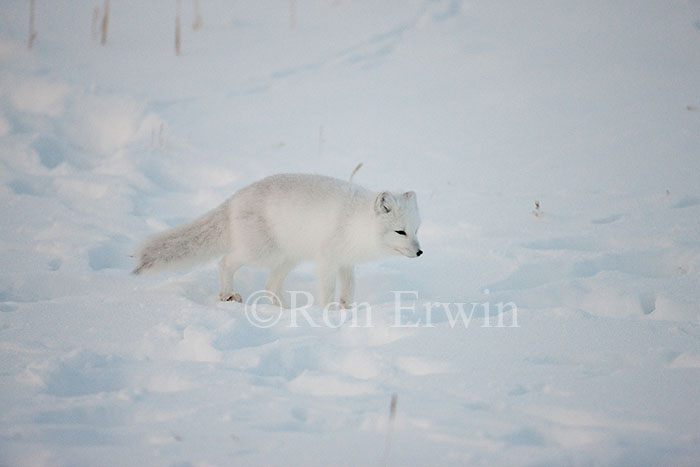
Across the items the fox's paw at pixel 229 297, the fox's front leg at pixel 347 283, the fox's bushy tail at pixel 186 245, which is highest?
the fox's bushy tail at pixel 186 245

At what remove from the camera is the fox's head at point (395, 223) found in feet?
10.7

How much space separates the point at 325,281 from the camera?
342cm

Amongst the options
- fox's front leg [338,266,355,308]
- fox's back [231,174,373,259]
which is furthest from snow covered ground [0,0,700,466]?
fox's back [231,174,373,259]

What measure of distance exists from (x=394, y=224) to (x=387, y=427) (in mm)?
1744

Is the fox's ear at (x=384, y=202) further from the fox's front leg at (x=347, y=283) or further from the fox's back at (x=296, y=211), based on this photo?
Result: the fox's front leg at (x=347, y=283)

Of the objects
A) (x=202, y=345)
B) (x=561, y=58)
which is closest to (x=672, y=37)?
(x=561, y=58)

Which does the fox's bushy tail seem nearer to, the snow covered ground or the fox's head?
the snow covered ground

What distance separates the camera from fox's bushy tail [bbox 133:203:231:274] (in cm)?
320

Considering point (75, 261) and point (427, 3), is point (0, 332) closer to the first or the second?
point (75, 261)

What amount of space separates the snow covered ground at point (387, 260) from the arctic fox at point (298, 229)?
0.96ft

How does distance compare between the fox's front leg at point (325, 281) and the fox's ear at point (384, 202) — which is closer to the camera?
the fox's ear at point (384, 202)

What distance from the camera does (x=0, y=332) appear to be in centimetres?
235

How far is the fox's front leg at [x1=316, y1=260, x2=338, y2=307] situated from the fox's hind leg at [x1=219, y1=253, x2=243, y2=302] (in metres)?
0.48

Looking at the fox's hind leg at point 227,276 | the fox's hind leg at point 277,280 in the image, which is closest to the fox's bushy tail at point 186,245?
the fox's hind leg at point 227,276
